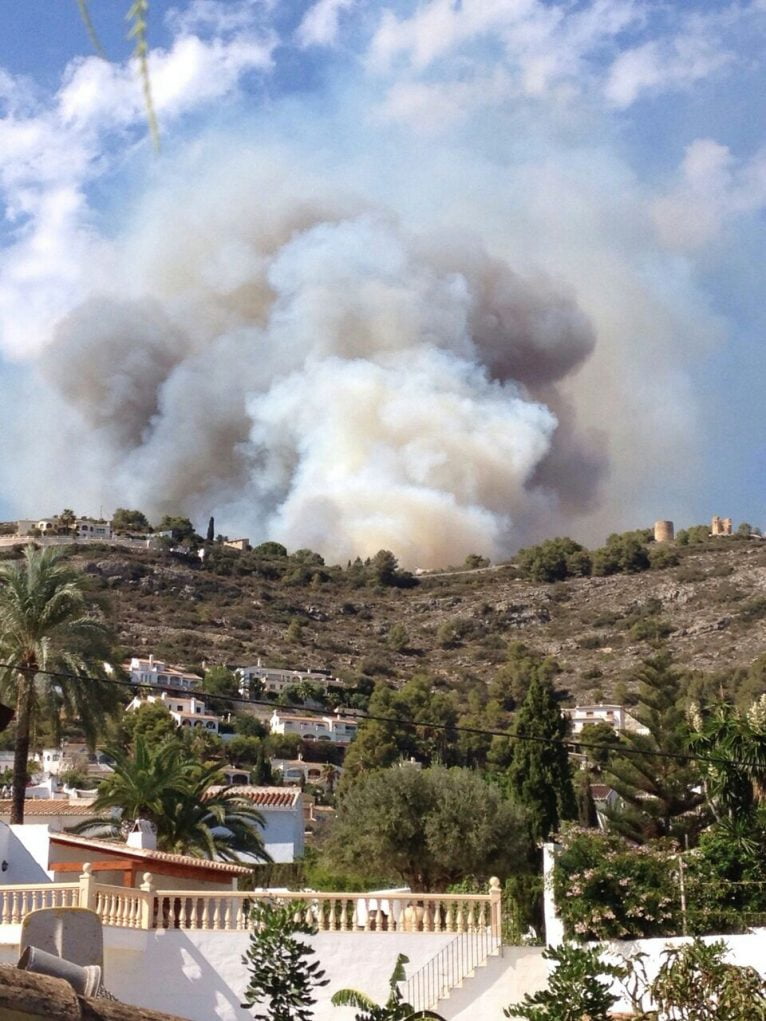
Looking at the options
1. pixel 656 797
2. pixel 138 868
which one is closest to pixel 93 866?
pixel 138 868

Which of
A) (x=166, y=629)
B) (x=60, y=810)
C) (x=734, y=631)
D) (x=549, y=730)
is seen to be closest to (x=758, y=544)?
(x=734, y=631)

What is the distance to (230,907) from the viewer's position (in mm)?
23031

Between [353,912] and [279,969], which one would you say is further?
[353,912]

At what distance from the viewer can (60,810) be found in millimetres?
37969

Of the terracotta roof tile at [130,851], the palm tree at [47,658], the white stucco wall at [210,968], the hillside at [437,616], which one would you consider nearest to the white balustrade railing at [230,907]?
the white stucco wall at [210,968]

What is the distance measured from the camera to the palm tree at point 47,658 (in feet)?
97.2

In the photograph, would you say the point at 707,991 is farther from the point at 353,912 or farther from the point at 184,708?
the point at 184,708

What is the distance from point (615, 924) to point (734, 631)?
94.2 m

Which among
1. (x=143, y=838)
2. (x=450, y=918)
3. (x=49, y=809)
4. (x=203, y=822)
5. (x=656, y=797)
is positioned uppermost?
(x=656, y=797)

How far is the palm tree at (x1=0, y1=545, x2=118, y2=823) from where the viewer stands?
97.2 ft

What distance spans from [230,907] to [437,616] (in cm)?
11728

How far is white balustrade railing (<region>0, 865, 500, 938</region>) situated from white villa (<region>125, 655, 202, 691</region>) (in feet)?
269

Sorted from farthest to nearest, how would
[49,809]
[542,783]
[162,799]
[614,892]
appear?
1. [542,783]
2. [49,809]
3. [162,799]
4. [614,892]

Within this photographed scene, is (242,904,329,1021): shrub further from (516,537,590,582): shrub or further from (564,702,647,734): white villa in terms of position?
(516,537,590,582): shrub
